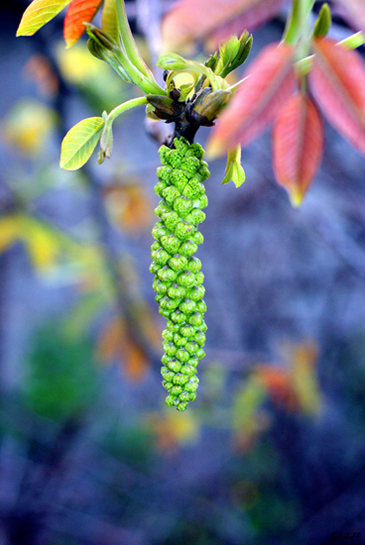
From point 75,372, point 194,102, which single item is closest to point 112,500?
point 75,372

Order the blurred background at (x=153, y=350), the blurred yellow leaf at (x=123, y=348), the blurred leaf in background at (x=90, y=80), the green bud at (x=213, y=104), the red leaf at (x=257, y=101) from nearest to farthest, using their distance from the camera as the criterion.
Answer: the red leaf at (x=257, y=101) < the green bud at (x=213, y=104) < the blurred leaf in background at (x=90, y=80) < the blurred background at (x=153, y=350) < the blurred yellow leaf at (x=123, y=348)

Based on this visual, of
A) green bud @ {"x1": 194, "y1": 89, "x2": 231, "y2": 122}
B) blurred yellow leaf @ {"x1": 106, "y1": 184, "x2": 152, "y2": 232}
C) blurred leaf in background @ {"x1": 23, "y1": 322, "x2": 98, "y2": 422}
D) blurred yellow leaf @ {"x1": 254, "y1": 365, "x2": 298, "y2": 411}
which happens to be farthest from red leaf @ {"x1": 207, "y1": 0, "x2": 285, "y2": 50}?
blurred leaf in background @ {"x1": 23, "y1": 322, "x2": 98, "y2": 422}

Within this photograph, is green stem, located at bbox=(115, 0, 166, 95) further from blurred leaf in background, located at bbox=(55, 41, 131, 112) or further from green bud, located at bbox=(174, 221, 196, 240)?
blurred leaf in background, located at bbox=(55, 41, 131, 112)

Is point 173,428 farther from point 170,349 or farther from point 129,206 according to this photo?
point 170,349

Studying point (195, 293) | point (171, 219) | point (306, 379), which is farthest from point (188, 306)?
point (306, 379)

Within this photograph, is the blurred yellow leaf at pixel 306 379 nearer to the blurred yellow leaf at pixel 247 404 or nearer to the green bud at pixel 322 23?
the blurred yellow leaf at pixel 247 404

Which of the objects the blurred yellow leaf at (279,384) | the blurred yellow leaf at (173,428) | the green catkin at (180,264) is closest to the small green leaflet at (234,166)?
the green catkin at (180,264)
